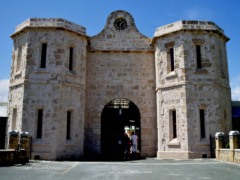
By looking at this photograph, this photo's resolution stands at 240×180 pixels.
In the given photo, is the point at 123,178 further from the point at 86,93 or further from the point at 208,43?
the point at 208,43

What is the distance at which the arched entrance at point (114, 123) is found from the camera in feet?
62.6

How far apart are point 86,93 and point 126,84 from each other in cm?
280

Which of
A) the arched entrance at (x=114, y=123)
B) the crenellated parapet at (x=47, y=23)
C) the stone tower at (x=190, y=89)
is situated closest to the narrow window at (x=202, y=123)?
the stone tower at (x=190, y=89)

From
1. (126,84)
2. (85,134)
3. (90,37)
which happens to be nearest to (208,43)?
(126,84)

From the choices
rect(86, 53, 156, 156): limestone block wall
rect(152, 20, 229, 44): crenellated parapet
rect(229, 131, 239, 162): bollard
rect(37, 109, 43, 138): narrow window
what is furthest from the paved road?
rect(152, 20, 229, 44): crenellated parapet

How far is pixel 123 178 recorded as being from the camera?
8.24m

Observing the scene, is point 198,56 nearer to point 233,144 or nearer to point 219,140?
point 219,140

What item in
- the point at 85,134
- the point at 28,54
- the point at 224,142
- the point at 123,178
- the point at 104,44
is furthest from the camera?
the point at 104,44

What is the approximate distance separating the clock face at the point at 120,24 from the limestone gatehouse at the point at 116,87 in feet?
0.23

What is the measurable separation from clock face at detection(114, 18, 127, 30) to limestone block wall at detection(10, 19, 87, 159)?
3243 millimetres

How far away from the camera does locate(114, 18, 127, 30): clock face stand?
1943 centimetres

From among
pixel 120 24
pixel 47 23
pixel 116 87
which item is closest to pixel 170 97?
pixel 116 87

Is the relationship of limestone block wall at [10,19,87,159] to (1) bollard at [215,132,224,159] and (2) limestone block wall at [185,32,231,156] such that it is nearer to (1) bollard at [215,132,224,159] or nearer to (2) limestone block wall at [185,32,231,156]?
(2) limestone block wall at [185,32,231,156]

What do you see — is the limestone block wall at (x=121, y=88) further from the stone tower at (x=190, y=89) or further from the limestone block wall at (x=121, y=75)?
the stone tower at (x=190, y=89)
